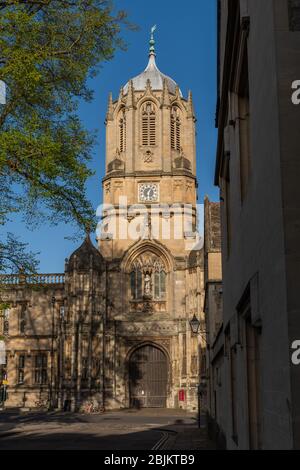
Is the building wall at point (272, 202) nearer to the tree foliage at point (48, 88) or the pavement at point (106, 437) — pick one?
the tree foliage at point (48, 88)

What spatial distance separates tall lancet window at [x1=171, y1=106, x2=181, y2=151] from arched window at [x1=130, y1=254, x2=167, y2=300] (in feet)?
32.4

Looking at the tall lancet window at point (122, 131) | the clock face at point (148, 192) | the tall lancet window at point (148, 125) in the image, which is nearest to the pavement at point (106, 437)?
the clock face at point (148, 192)

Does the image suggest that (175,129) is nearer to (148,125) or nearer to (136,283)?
(148,125)

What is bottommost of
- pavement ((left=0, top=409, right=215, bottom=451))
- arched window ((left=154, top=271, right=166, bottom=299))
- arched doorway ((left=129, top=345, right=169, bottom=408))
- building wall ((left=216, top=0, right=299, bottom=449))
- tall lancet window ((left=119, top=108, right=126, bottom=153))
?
pavement ((left=0, top=409, right=215, bottom=451))

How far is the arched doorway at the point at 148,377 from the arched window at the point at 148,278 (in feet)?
13.1

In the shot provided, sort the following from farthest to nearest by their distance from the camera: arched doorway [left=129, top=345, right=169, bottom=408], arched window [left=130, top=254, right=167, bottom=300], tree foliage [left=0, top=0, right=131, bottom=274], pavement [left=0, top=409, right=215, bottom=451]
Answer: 1. arched window [left=130, top=254, right=167, bottom=300]
2. arched doorway [left=129, top=345, right=169, bottom=408]
3. pavement [left=0, top=409, right=215, bottom=451]
4. tree foliage [left=0, top=0, right=131, bottom=274]

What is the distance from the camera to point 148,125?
1960 inches

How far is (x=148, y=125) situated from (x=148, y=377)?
20305 millimetres

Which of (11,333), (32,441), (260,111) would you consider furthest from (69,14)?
(11,333)

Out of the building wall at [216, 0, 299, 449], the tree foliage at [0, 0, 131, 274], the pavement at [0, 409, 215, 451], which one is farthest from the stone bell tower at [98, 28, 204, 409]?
the building wall at [216, 0, 299, 449]

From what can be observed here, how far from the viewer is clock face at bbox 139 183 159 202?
4859 centimetres

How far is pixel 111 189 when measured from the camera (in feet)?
160

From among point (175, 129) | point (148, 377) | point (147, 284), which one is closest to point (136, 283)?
point (147, 284)

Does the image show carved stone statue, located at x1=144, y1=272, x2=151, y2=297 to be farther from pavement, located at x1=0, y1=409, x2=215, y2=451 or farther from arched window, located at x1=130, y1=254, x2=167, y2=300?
pavement, located at x1=0, y1=409, x2=215, y2=451
